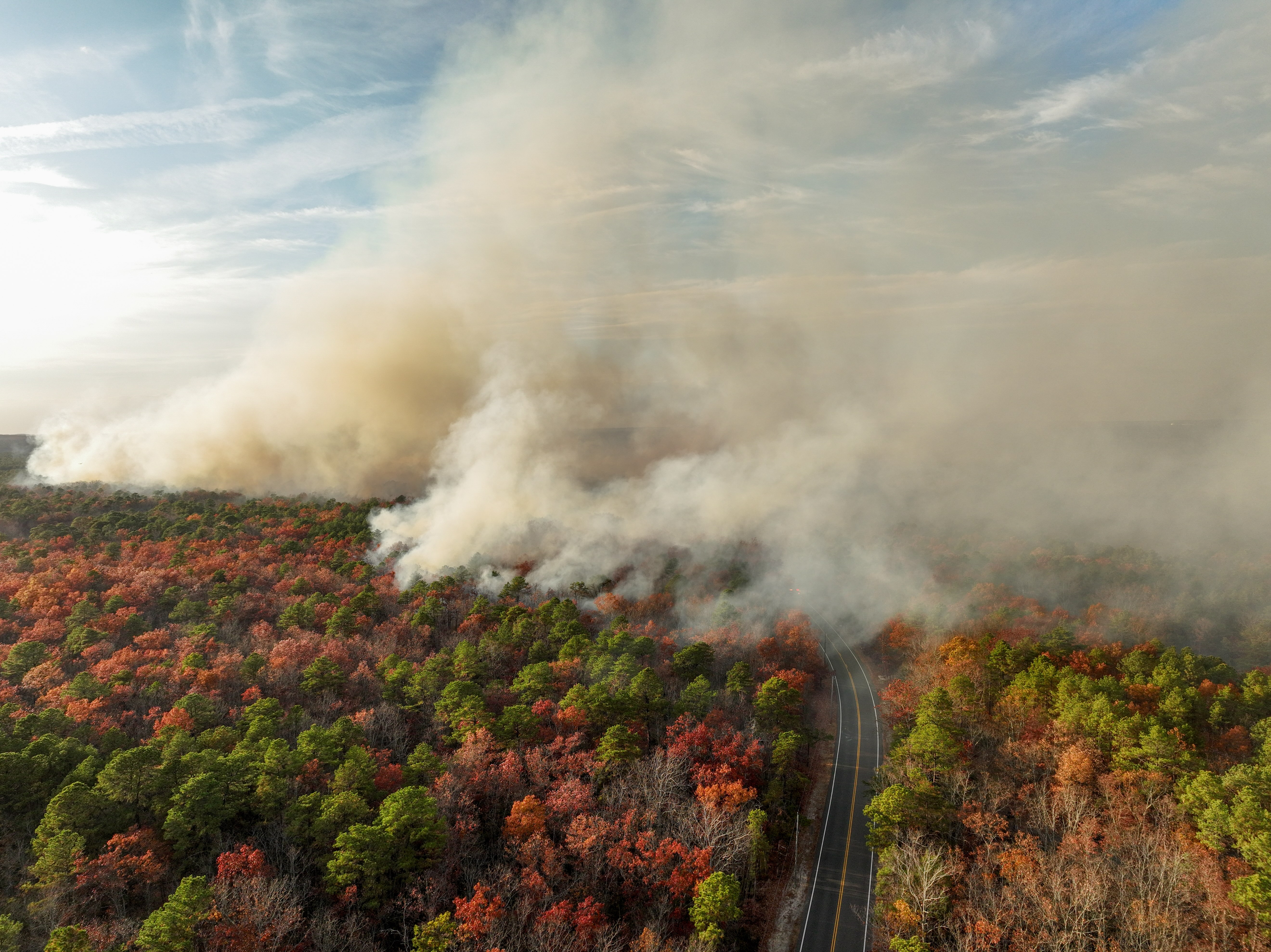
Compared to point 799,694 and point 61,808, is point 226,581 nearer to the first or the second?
point 61,808

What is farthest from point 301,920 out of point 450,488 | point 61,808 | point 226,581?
point 450,488

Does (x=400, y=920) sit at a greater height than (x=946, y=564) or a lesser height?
greater

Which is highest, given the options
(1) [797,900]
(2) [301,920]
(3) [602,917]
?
(2) [301,920]

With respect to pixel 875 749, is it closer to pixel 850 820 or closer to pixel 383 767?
pixel 850 820

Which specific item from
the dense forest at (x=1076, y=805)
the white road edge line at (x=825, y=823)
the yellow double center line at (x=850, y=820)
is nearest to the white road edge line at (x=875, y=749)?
the yellow double center line at (x=850, y=820)

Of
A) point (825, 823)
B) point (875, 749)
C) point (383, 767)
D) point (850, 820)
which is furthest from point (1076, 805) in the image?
point (383, 767)

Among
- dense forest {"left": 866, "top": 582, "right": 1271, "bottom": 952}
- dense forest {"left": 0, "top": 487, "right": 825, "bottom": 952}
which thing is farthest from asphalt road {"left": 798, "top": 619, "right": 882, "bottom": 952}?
dense forest {"left": 0, "top": 487, "right": 825, "bottom": 952}

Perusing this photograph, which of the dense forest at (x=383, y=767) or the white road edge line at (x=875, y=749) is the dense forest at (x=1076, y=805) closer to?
the white road edge line at (x=875, y=749)
